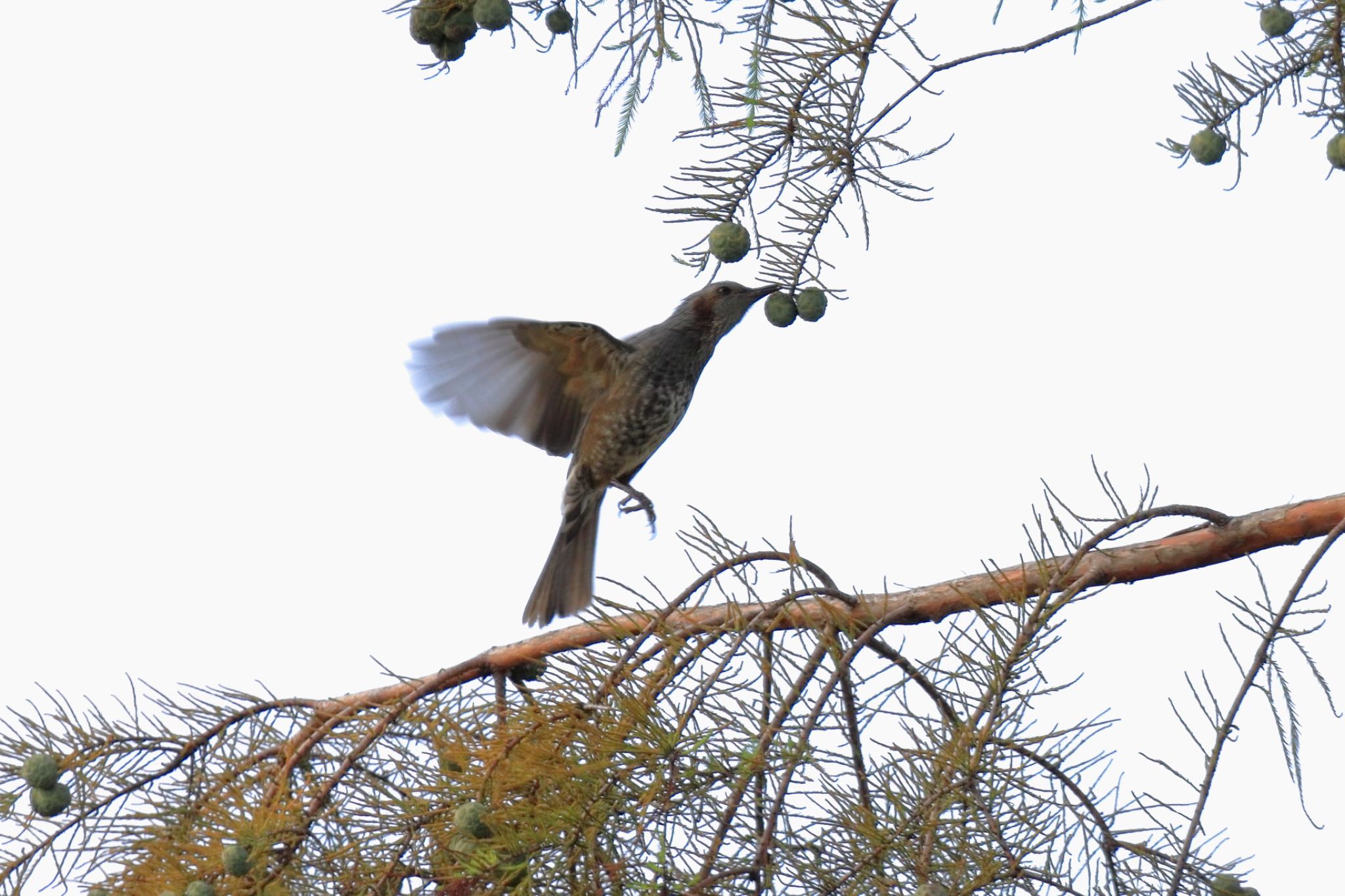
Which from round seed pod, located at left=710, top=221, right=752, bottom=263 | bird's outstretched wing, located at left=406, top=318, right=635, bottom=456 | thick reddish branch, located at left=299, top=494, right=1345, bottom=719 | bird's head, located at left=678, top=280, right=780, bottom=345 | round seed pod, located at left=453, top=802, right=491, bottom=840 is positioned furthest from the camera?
bird's head, located at left=678, top=280, right=780, bottom=345

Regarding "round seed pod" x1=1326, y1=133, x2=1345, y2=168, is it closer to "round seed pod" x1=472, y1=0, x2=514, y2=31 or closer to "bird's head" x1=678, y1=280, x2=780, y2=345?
Answer: "round seed pod" x1=472, y1=0, x2=514, y2=31

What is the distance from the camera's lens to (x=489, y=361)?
400cm

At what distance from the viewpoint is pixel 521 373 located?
13.6ft

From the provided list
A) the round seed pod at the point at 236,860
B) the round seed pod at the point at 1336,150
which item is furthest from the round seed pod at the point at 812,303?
the round seed pod at the point at 236,860

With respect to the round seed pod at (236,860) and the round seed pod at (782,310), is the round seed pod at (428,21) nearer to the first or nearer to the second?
the round seed pod at (782,310)

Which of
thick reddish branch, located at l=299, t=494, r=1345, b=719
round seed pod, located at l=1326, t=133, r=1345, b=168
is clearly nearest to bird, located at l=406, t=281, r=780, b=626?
thick reddish branch, located at l=299, t=494, r=1345, b=719

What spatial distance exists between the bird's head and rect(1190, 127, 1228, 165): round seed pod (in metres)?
1.93

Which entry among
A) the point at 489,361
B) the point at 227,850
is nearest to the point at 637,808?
the point at 227,850

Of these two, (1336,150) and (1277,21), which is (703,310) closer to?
(1277,21)

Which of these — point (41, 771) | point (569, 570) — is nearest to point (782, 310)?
point (41, 771)

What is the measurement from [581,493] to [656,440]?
0.31m

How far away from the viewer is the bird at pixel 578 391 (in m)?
3.88

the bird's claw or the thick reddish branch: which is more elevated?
the bird's claw

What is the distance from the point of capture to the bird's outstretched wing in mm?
3820
